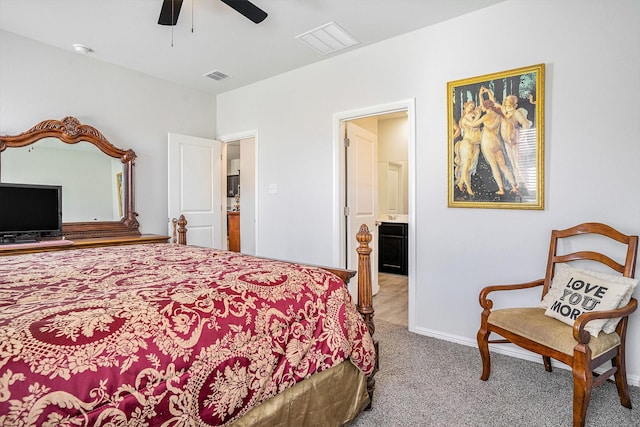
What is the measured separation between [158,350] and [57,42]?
12.0 feet

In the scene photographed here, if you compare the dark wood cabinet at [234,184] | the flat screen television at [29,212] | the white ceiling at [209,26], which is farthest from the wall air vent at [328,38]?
the dark wood cabinet at [234,184]

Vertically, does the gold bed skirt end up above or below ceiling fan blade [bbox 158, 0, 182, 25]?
below

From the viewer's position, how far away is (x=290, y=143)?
13.2 ft

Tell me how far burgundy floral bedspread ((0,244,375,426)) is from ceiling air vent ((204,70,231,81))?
2.91 meters

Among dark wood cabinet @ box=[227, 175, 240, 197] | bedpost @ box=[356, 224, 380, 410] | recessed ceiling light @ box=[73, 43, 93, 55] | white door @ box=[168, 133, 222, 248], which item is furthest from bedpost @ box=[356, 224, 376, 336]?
dark wood cabinet @ box=[227, 175, 240, 197]

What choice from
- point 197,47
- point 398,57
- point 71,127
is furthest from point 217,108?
point 398,57

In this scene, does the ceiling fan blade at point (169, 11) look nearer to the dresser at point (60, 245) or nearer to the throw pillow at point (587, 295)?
the dresser at point (60, 245)

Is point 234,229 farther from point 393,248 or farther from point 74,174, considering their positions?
point 74,174

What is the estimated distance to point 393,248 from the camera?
18.5ft

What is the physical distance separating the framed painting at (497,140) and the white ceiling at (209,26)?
0.66 meters

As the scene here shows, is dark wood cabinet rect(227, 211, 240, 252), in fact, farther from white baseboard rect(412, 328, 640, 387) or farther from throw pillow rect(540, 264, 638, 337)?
throw pillow rect(540, 264, 638, 337)

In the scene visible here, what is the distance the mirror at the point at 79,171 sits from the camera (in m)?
3.22

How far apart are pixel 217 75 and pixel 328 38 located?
1.60 meters

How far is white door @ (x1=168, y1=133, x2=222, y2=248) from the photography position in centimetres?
423
